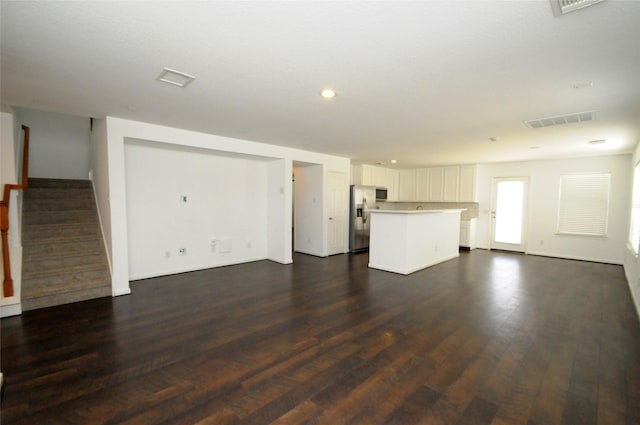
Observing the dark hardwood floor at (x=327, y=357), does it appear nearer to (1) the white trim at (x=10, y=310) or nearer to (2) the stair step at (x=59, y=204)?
(1) the white trim at (x=10, y=310)

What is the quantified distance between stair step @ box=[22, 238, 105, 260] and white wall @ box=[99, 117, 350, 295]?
37 centimetres

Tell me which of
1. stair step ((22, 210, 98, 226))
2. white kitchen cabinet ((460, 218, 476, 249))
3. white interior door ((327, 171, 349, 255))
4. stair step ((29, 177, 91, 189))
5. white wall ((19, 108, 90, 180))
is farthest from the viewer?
white kitchen cabinet ((460, 218, 476, 249))

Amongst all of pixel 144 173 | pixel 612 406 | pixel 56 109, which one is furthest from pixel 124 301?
pixel 612 406

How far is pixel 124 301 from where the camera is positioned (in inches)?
148

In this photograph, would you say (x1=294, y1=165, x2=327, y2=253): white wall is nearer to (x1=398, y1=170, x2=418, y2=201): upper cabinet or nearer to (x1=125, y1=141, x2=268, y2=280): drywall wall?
(x1=125, y1=141, x2=268, y2=280): drywall wall

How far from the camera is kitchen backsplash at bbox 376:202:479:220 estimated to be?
837 cm

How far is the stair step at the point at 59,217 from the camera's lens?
4395 millimetres

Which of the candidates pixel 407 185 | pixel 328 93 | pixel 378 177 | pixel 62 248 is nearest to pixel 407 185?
pixel 407 185

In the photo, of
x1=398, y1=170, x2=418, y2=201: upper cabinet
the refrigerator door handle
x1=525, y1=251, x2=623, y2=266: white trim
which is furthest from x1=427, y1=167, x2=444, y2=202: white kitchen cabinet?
Result: x1=525, y1=251, x2=623, y2=266: white trim

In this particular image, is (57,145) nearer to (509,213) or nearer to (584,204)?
(509,213)

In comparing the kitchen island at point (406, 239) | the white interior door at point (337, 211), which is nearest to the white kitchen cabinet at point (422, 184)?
the kitchen island at point (406, 239)

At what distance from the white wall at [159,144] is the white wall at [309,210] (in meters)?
0.57

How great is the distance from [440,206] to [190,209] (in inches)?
292

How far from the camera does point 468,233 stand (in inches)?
318
